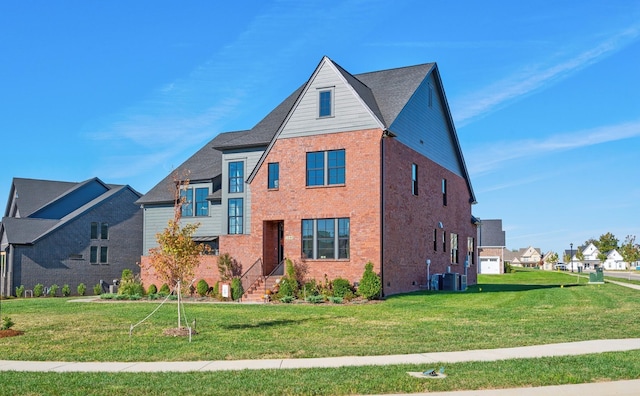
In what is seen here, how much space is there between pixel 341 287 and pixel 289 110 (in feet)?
34.3

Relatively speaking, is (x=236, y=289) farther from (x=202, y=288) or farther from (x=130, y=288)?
(x=130, y=288)

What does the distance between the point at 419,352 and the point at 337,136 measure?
16.9m

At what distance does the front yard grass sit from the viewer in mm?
12273

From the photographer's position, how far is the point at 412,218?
98.6 feet

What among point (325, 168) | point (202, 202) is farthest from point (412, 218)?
point (202, 202)

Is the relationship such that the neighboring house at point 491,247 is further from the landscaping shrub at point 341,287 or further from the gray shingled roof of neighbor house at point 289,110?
the landscaping shrub at point 341,287

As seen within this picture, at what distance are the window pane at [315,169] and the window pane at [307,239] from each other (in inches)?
75.9

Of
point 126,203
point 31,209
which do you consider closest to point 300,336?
point 126,203

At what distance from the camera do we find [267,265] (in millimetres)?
29344

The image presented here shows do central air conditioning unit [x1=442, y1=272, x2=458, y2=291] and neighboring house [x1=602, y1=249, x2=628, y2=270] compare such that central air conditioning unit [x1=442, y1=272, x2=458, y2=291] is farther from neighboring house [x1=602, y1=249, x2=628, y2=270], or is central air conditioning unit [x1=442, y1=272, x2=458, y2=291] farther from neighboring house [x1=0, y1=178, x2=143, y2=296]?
neighboring house [x1=602, y1=249, x2=628, y2=270]

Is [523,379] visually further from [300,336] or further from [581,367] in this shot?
[300,336]

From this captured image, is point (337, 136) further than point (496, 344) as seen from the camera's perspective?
Yes

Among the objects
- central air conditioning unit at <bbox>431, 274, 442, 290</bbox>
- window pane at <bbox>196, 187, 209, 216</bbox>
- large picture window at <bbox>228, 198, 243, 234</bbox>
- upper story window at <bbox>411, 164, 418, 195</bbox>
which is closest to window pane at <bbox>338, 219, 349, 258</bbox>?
upper story window at <bbox>411, 164, 418, 195</bbox>

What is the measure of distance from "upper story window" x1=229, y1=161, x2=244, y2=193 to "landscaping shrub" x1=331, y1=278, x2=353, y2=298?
938 centimetres
